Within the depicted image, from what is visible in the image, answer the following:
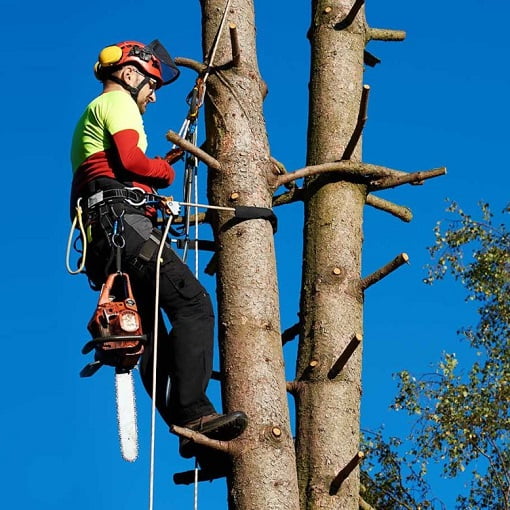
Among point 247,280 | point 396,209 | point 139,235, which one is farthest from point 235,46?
point 396,209

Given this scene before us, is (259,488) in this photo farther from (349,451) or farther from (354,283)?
(354,283)

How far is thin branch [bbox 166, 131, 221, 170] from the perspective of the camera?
4875 mm

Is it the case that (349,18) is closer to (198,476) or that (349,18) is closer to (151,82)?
(151,82)

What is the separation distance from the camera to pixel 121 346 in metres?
4.79

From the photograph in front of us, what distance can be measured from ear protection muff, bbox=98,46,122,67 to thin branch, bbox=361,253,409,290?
140cm

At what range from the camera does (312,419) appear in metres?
5.04

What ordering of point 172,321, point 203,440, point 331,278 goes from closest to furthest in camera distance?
point 203,440 → point 172,321 → point 331,278

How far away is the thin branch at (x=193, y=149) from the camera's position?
488 cm

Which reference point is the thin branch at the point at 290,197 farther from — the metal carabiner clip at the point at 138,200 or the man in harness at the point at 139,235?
the metal carabiner clip at the point at 138,200

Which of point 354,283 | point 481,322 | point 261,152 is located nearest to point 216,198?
point 261,152

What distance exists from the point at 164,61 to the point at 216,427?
1757 millimetres

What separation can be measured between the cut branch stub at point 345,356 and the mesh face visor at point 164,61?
141 cm

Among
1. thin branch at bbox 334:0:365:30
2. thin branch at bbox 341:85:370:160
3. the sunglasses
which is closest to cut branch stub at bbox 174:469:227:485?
thin branch at bbox 341:85:370:160

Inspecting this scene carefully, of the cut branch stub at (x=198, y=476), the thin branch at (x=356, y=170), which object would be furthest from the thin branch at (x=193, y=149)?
the cut branch stub at (x=198, y=476)
